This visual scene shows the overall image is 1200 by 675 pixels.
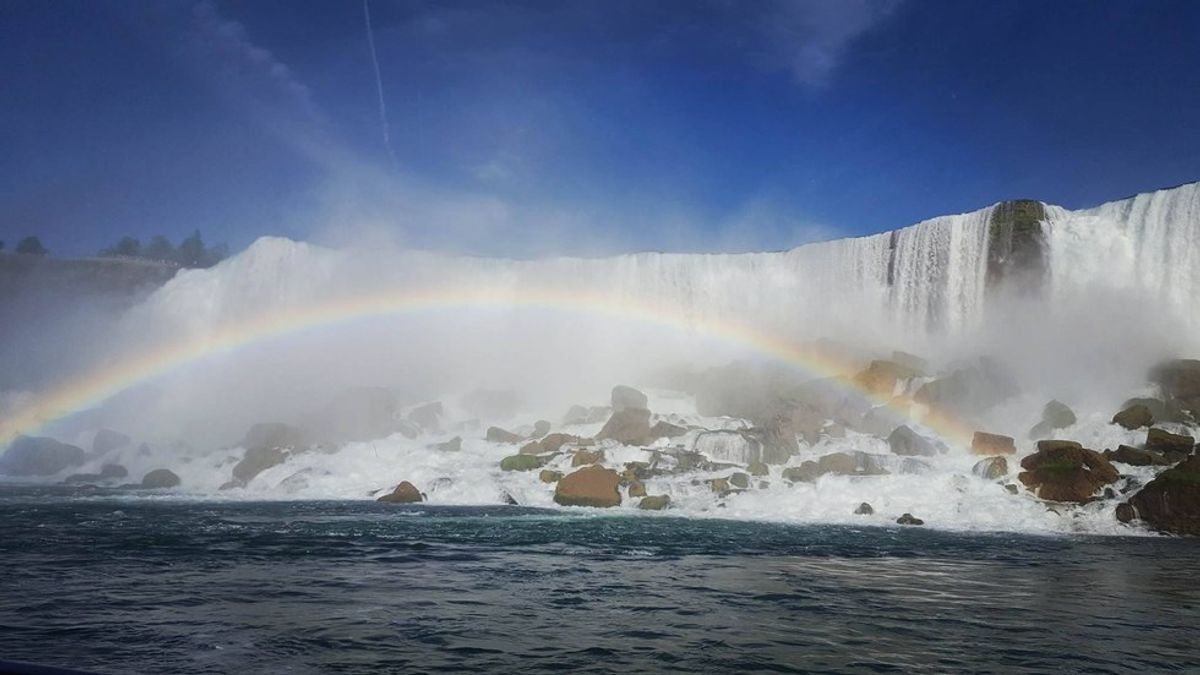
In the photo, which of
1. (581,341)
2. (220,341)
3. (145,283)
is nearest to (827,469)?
(581,341)

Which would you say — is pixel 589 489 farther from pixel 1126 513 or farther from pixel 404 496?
pixel 1126 513

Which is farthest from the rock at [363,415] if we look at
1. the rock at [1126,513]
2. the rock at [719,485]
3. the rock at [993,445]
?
the rock at [1126,513]

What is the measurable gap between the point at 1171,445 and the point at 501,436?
2422 centimetres

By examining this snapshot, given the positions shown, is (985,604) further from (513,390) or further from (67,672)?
(513,390)

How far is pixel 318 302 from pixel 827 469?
36063 millimetres

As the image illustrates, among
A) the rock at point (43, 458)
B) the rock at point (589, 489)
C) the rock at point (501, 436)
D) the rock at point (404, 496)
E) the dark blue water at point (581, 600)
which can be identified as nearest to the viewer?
the dark blue water at point (581, 600)

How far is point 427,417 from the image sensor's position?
39.2 meters

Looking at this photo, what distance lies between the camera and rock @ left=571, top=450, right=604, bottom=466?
2844 centimetres

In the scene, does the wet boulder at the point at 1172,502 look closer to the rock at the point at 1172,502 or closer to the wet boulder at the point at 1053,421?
the rock at the point at 1172,502

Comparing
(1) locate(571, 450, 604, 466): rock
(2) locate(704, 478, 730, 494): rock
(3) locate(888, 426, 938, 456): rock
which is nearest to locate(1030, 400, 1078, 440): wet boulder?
(3) locate(888, 426, 938, 456): rock

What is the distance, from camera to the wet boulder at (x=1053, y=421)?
2798 cm

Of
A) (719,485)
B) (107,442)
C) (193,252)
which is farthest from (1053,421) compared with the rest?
(193,252)

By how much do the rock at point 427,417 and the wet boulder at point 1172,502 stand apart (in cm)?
2801

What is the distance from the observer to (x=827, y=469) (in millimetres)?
26312
